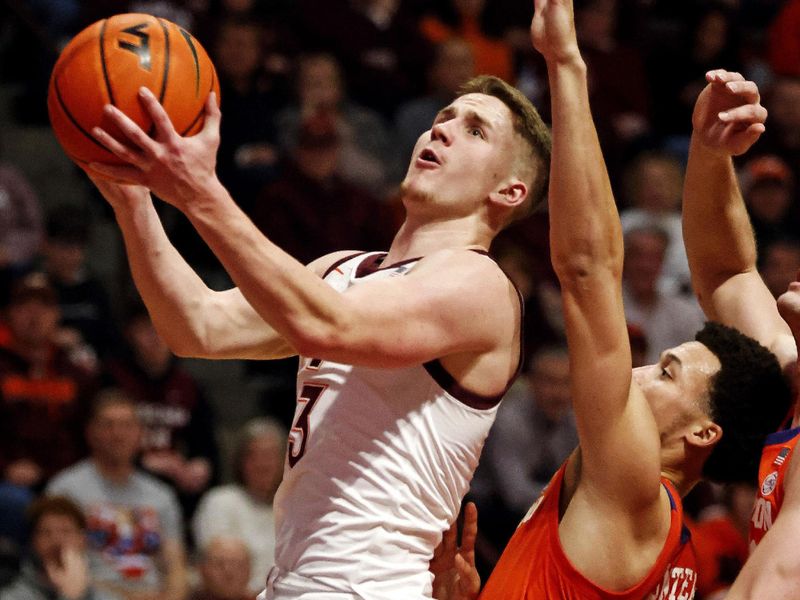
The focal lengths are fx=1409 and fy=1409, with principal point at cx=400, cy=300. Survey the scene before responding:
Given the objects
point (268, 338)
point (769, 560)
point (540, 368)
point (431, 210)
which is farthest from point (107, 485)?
point (769, 560)

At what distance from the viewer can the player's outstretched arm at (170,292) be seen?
3773 millimetres

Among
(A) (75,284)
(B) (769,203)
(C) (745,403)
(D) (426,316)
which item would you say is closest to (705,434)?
(C) (745,403)

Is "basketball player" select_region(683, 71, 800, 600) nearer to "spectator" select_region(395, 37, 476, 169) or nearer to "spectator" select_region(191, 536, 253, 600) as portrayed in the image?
"spectator" select_region(191, 536, 253, 600)

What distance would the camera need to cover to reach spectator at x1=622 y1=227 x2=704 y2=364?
8492mm

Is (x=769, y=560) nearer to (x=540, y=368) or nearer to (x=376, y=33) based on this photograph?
(x=540, y=368)

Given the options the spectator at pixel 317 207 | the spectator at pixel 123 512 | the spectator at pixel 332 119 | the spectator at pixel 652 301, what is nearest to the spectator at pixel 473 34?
the spectator at pixel 332 119

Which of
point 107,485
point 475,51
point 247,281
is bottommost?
point 107,485

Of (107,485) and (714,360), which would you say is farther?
(107,485)

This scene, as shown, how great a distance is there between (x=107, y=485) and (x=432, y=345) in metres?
4.21

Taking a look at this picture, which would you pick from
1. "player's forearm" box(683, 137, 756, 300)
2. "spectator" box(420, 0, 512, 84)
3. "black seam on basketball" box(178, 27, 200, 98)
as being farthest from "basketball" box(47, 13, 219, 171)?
"spectator" box(420, 0, 512, 84)

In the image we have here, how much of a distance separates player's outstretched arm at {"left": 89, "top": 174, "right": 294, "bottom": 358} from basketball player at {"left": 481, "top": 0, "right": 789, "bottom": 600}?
37.1 inches

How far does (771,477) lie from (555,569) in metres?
0.60

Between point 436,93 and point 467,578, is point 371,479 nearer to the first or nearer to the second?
point 467,578

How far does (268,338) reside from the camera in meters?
3.89
